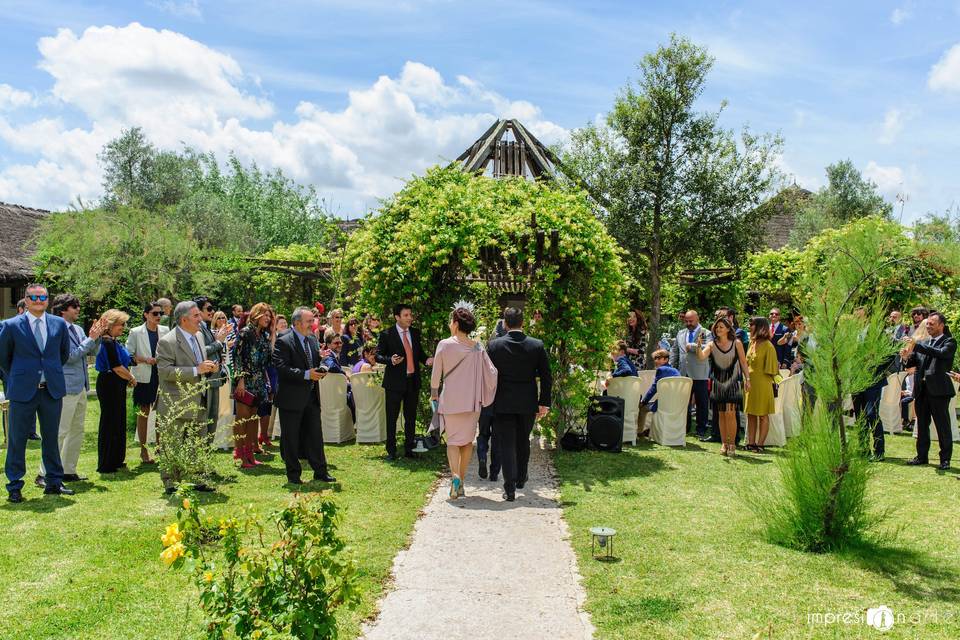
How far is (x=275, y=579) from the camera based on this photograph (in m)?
3.25

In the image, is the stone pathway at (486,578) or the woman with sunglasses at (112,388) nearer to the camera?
the stone pathway at (486,578)

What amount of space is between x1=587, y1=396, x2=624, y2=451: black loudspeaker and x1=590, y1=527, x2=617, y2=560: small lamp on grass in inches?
157

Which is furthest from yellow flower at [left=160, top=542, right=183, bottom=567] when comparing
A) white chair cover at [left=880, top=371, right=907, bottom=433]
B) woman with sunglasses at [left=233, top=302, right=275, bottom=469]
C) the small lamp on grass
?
white chair cover at [left=880, top=371, right=907, bottom=433]

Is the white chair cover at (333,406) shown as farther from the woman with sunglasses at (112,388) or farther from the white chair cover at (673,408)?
the white chair cover at (673,408)

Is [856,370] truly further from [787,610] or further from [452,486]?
[452,486]

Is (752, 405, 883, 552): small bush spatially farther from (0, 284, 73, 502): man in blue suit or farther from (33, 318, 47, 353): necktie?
(33, 318, 47, 353): necktie

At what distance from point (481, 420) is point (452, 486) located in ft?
4.20

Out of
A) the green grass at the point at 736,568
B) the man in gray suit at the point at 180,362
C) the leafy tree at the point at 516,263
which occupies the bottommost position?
the green grass at the point at 736,568

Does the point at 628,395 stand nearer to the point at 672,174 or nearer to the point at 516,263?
the point at 516,263

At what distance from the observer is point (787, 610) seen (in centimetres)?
451

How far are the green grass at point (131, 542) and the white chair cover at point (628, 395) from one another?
9.96ft

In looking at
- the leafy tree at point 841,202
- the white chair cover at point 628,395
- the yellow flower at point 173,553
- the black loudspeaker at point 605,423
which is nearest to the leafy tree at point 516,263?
the black loudspeaker at point 605,423

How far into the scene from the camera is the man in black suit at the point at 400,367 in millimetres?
9117

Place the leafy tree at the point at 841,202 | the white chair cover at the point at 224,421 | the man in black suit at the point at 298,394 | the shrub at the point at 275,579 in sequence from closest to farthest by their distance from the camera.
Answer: the shrub at the point at 275,579
the man in black suit at the point at 298,394
the white chair cover at the point at 224,421
the leafy tree at the point at 841,202
